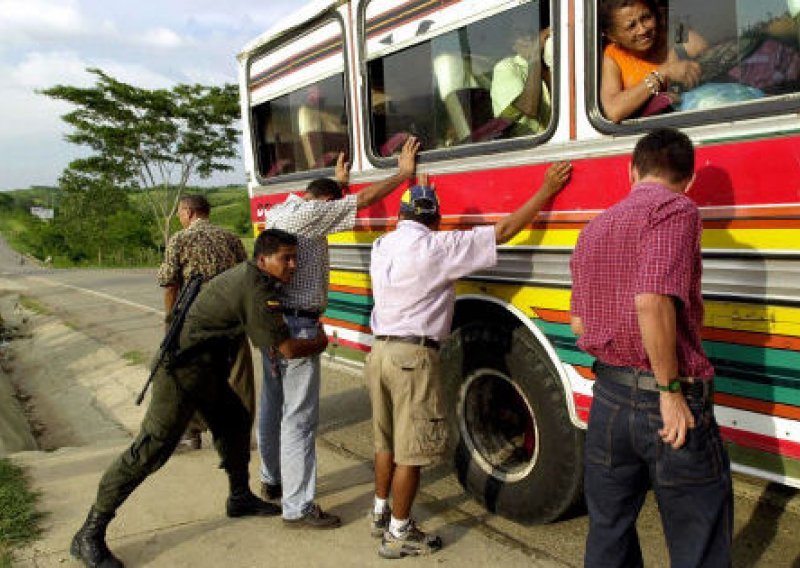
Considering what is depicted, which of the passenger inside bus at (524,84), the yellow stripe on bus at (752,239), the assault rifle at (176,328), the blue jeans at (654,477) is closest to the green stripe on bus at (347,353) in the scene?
the assault rifle at (176,328)

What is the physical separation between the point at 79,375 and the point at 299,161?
20.4ft

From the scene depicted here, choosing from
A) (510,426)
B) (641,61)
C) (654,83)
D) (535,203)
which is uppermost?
(641,61)

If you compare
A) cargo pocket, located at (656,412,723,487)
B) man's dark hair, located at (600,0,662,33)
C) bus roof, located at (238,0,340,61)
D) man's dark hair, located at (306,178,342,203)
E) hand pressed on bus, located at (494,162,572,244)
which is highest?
bus roof, located at (238,0,340,61)

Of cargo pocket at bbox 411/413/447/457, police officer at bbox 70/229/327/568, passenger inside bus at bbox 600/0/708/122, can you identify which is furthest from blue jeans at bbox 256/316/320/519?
passenger inside bus at bbox 600/0/708/122

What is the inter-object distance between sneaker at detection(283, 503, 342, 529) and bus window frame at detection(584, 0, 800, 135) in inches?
89.7

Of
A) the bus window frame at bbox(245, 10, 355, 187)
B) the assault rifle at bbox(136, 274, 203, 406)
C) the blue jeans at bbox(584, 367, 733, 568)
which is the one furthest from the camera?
the bus window frame at bbox(245, 10, 355, 187)

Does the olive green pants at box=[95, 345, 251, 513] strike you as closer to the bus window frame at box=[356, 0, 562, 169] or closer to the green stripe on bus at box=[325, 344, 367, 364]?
the green stripe on bus at box=[325, 344, 367, 364]

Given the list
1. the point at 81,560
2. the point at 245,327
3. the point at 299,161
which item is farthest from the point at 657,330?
the point at 299,161

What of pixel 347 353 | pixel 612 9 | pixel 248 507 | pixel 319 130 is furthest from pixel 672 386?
pixel 319 130

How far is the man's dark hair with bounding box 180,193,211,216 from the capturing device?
4.75m

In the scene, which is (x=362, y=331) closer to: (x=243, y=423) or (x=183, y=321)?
(x=243, y=423)

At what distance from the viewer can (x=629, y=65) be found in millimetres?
2785

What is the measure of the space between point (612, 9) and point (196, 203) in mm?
3053

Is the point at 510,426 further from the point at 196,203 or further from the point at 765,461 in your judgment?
the point at 196,203
